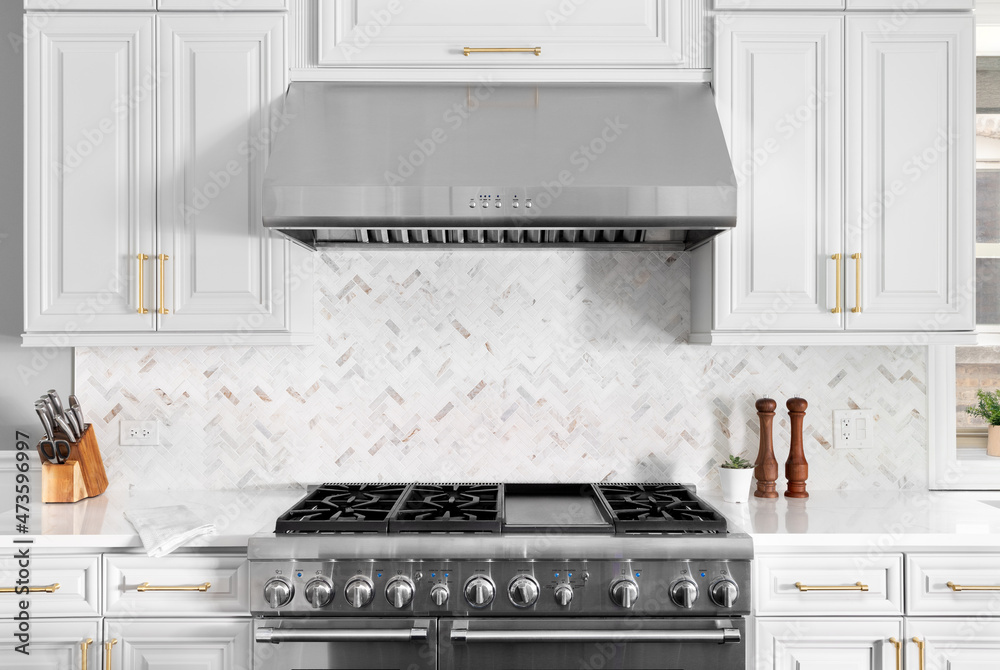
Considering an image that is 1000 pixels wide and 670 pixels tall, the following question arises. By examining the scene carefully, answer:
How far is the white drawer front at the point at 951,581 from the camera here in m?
1.77

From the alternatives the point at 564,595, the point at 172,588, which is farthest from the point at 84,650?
the point at 564,595

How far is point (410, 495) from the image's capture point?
6.94ft

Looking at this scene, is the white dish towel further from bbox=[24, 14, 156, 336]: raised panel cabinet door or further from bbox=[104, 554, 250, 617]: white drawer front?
bbox=[24, 14, 156, 336]: raised panel cabinet door

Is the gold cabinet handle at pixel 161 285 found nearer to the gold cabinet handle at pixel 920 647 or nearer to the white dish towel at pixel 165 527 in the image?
the white dish towel at pixel 165 527

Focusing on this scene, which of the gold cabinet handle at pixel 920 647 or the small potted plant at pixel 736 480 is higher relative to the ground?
the small potted plant at pixel 736 480

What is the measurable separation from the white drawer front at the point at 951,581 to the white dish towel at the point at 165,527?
1822 millimetres

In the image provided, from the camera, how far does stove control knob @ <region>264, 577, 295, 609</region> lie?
169 centimetres

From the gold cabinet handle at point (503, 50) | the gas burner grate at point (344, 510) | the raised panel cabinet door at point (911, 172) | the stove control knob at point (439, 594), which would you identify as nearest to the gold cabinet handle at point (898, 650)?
the raised panel cabinet door at point (911, 172)

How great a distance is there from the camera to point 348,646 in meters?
1.69

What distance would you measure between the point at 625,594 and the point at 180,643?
1140 millimetres

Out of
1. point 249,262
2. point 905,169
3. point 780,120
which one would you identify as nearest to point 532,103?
point 780,120

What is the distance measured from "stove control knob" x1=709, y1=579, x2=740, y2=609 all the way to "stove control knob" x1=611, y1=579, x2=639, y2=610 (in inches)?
7.6

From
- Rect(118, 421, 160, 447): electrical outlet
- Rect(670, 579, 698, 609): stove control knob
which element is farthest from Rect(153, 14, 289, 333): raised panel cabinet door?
Rect(670, 579, 698, 609): stove control knob

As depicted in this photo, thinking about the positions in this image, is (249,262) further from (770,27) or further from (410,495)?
(770,27)
